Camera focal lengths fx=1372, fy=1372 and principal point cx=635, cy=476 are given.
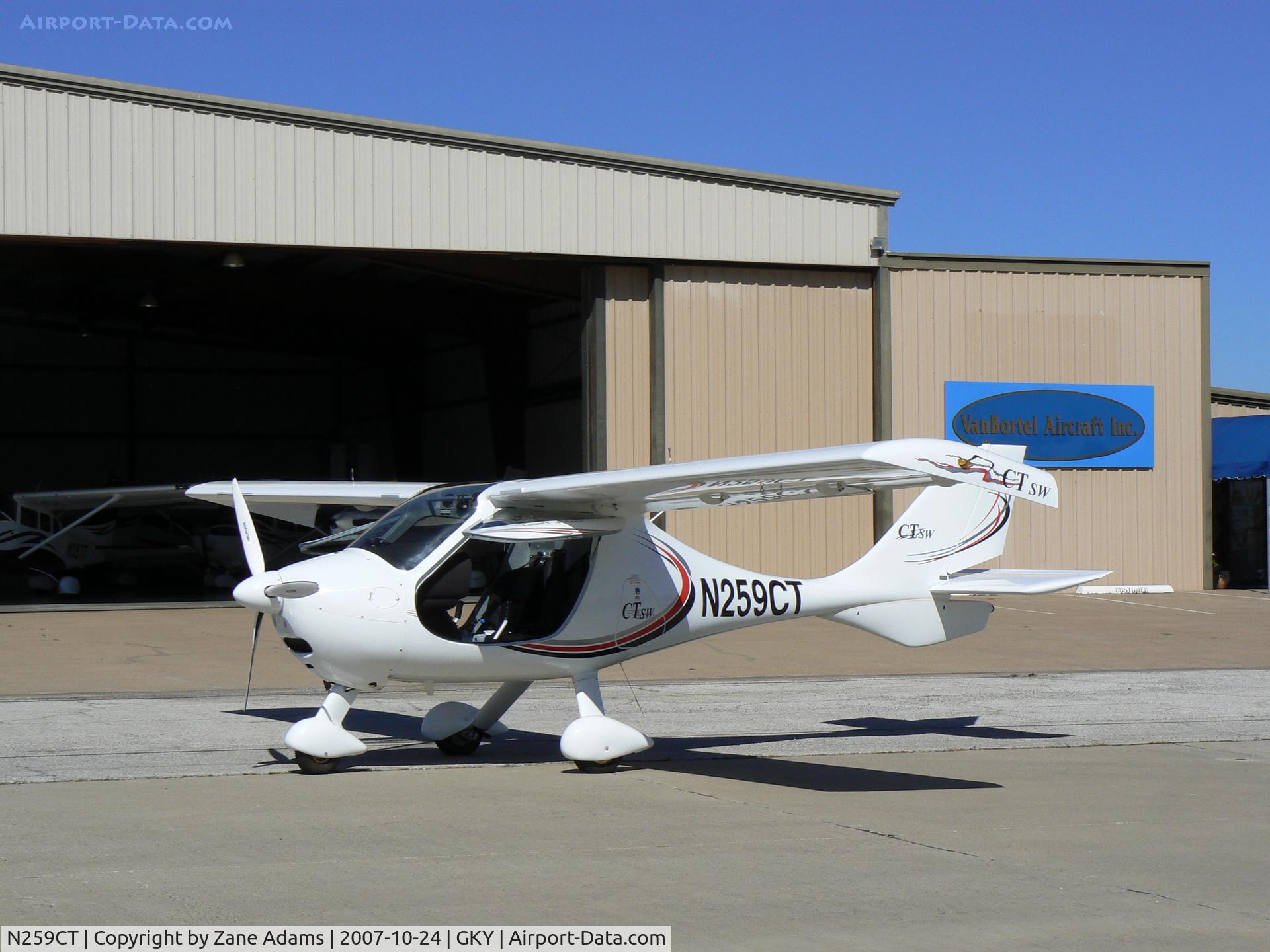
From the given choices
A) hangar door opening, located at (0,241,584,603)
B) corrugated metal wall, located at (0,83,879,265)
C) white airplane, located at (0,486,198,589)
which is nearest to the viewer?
corrugated metal wall, located at (0,83,879,265)

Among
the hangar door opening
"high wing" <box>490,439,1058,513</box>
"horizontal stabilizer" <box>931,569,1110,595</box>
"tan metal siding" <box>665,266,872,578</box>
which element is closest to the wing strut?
the hangar door opening

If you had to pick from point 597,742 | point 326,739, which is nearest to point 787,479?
point 597,742

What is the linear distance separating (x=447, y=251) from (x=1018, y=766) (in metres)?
15.0

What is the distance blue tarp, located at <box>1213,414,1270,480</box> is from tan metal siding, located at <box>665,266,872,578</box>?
847 cm

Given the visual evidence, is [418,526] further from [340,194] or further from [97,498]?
[97,498]

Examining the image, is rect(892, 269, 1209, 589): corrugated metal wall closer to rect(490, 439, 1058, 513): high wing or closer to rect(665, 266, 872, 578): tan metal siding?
rect(665, 266, 872, 578): tan metal siding

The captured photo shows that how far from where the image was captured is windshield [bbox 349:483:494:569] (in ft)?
27.8

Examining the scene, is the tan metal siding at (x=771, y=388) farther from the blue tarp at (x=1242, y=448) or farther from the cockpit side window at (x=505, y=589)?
the cockpit side window at (x=505, y=589)

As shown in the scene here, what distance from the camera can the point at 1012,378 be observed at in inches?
977

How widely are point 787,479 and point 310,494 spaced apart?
4.44 meters

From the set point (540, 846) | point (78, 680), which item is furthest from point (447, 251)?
point (540, 846)

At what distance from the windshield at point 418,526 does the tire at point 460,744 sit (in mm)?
1580

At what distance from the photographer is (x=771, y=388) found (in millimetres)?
23734

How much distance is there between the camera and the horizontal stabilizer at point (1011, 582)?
28.9 feet
